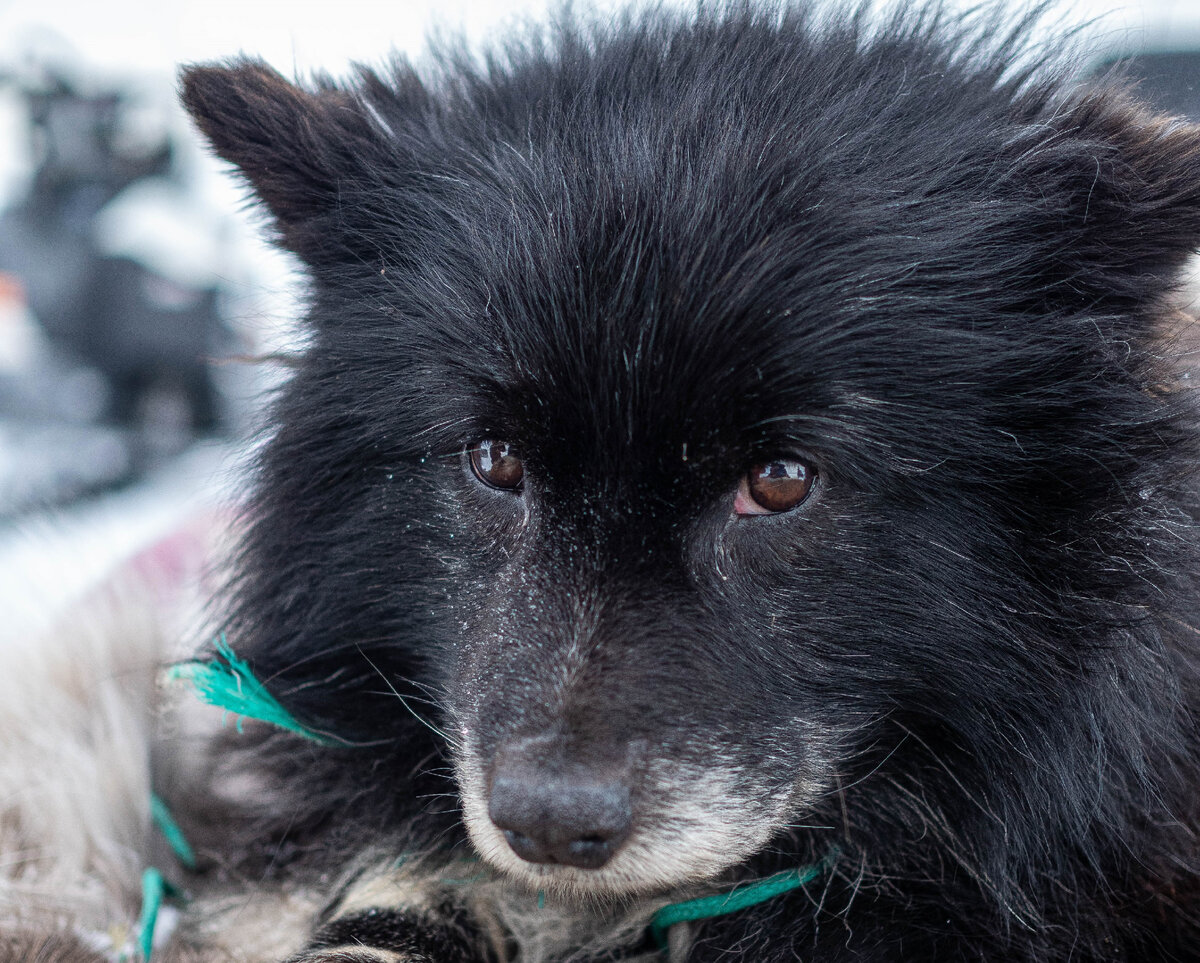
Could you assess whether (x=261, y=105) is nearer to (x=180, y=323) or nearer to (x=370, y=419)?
(x=370, y=419)

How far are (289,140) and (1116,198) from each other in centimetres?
159

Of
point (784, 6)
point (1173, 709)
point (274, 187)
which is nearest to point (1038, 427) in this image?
point (1173, 709)

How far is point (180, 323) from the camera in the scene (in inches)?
233

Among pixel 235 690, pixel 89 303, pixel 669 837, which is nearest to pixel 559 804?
pixel 669 837

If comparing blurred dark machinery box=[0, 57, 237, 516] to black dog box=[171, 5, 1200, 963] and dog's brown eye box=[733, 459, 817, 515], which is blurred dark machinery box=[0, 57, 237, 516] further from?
dog's brown eye box=[733, 459, 817, 515]

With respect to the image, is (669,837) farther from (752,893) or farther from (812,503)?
(812,503)

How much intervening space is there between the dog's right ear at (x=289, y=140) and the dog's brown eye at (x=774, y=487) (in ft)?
3.37

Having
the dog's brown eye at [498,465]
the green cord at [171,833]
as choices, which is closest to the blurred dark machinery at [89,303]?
the green cord at [171,833]

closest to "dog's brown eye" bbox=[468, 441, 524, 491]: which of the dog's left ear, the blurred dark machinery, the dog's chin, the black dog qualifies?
the black dog

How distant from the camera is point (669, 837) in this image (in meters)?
1.64

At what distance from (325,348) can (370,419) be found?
0.65ft

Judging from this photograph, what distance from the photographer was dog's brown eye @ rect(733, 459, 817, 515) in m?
1.78

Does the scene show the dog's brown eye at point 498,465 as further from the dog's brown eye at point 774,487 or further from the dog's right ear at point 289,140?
the dog's right ear at point 289,140

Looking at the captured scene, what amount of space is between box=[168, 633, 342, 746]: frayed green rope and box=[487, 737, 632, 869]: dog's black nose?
2.46 feet
